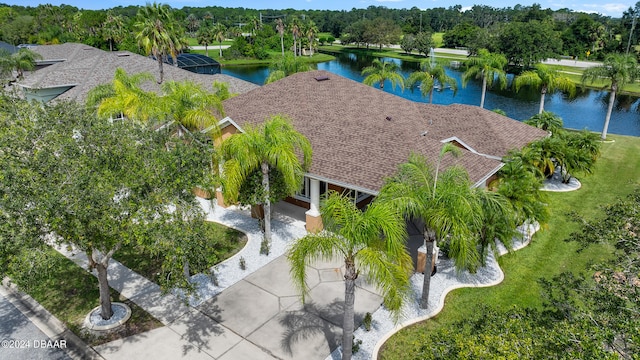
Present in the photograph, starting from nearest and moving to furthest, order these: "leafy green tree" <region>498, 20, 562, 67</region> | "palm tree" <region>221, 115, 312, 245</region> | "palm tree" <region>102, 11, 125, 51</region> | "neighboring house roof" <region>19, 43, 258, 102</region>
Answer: "palm tree" <region>221, 115, 312, 245</region> → "neighboring house roof" <region>19, 43, 258, 102</region> → "leafy green tree" <region>498, 20, 562, 67</region> → "palm tree" <region>102, 11, 125, 51</region>

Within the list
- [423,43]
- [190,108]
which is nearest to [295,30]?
[423,43]

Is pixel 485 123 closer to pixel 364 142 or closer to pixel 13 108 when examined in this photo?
pixel 364 142

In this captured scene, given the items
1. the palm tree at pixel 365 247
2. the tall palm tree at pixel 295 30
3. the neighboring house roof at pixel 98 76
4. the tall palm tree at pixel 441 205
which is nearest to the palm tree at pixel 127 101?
the neighboring house roof at pixel 98 76

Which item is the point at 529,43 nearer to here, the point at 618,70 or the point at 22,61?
the point at 618,70

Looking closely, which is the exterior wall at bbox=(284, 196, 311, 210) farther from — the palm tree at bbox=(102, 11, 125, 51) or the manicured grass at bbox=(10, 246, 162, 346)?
the palm tree at bbox=(102, 11, 125, 51)

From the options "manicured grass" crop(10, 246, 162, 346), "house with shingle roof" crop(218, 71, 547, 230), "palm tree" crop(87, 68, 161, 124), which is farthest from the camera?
"palm tree" crop(87, 68, 161, 124)

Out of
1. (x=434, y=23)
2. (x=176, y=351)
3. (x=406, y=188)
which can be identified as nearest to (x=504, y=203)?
(x=406, y=188)

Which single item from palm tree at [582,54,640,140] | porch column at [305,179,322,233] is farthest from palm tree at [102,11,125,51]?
palm tree at [582,54,640,140]
